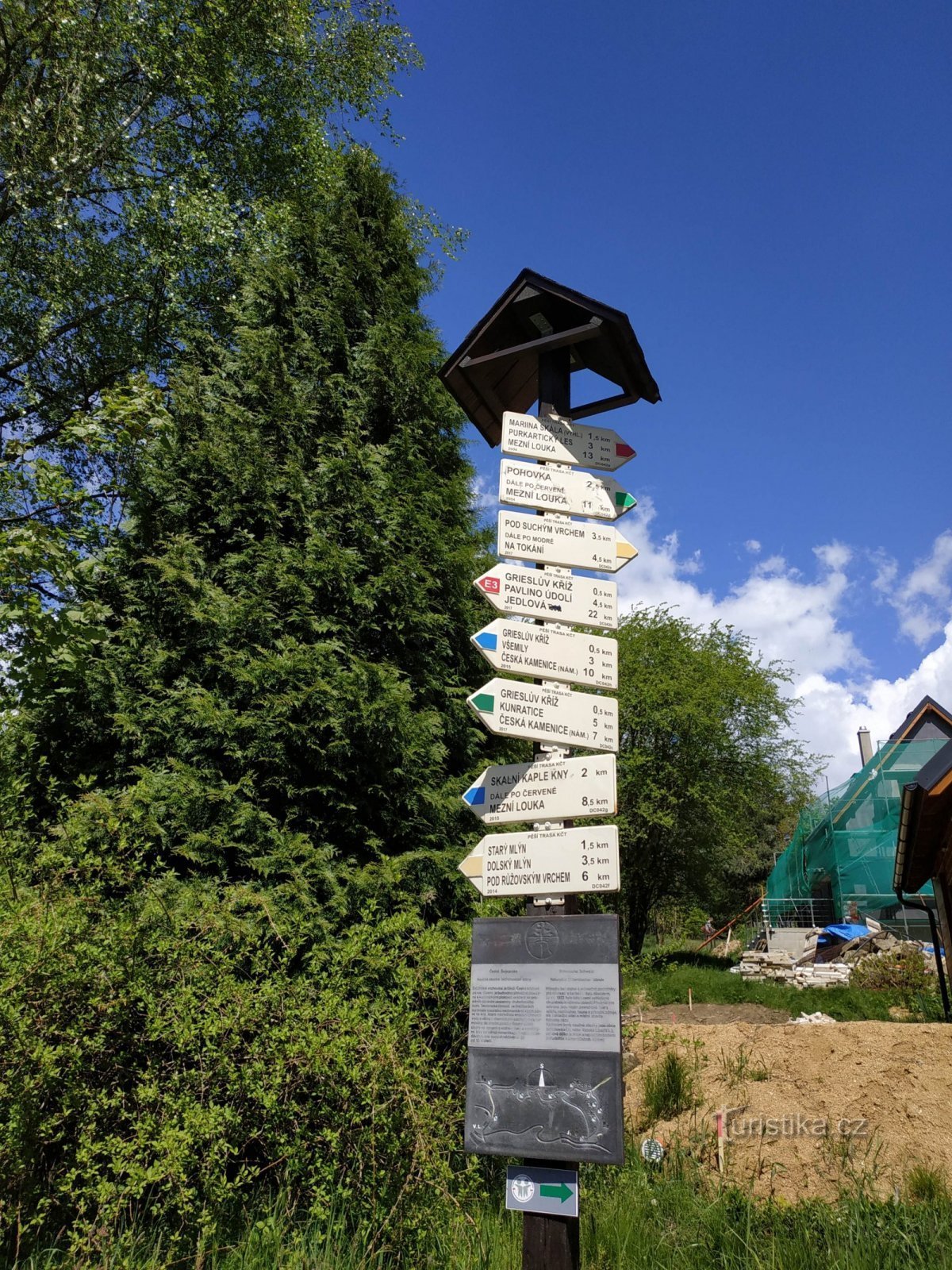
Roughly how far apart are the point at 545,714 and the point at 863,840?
26.0 m

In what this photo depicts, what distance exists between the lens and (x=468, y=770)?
6.16 metres

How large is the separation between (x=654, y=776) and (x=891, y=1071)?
18836mm

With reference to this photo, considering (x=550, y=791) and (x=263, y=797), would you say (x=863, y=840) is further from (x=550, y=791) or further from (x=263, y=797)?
(x=550, y=791)

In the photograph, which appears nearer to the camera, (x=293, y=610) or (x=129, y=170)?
(x=293, y=610)

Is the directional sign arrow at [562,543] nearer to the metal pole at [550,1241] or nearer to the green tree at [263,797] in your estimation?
the metal pole at [550,1241]

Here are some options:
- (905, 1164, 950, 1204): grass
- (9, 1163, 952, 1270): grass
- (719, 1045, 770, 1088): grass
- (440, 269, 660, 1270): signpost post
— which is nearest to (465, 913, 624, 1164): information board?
(440, 269, 660, 1270): signpost post

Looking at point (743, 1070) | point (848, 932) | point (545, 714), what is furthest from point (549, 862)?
point (848, 932)

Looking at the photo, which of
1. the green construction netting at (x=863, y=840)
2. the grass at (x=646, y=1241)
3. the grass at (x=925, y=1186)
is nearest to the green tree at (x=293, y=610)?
the grass at (x=646, y=1241)

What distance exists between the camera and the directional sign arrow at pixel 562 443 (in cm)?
365

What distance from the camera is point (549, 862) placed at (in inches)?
119

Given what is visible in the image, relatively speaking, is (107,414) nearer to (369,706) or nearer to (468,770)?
(369,706)

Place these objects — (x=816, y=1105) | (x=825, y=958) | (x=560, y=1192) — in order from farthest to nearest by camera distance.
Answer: (x=825, y=958) → (x=816, y=1105) → (x=560, y=1192)

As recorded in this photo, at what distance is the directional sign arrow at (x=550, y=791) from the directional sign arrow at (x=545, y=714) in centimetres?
10

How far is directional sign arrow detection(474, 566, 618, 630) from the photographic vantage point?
335 cm
